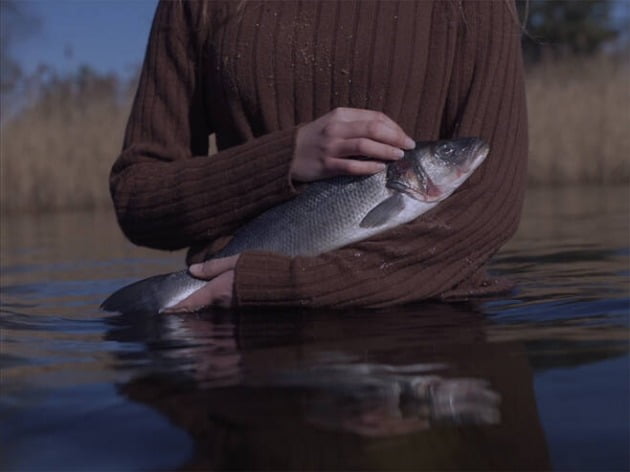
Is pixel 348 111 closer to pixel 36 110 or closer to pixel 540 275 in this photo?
pixel 540 275

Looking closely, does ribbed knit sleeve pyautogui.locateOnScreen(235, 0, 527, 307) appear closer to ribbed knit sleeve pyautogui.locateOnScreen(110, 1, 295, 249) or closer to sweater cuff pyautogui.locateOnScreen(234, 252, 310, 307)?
sweater cuff pyautogui.locateOnScreen(234, 252, 310, 307)

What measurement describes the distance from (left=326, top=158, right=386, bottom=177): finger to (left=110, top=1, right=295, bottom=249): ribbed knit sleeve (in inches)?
5.3

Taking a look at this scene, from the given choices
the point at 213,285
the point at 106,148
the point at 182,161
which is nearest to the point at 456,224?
the point at 213,285

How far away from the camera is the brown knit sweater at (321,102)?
300 centimetres

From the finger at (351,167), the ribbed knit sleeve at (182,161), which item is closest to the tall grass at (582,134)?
the ribbed knit sleeve at (182,161)

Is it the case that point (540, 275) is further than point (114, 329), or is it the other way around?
point (540, 275)

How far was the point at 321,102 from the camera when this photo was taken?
3.20m

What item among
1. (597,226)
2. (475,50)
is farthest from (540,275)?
(597,226)

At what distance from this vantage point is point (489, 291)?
316 centimetres

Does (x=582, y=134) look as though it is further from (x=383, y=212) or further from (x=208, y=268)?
(x=208, y=268)

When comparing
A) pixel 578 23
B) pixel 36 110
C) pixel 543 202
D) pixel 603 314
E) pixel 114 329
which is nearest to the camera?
pixel 603 314

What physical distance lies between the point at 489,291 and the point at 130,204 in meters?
1.08

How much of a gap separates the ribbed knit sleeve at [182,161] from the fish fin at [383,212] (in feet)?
0.79

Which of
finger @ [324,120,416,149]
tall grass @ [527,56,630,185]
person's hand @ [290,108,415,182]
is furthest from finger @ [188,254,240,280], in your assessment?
tall grass @ [527,56,630,185]
